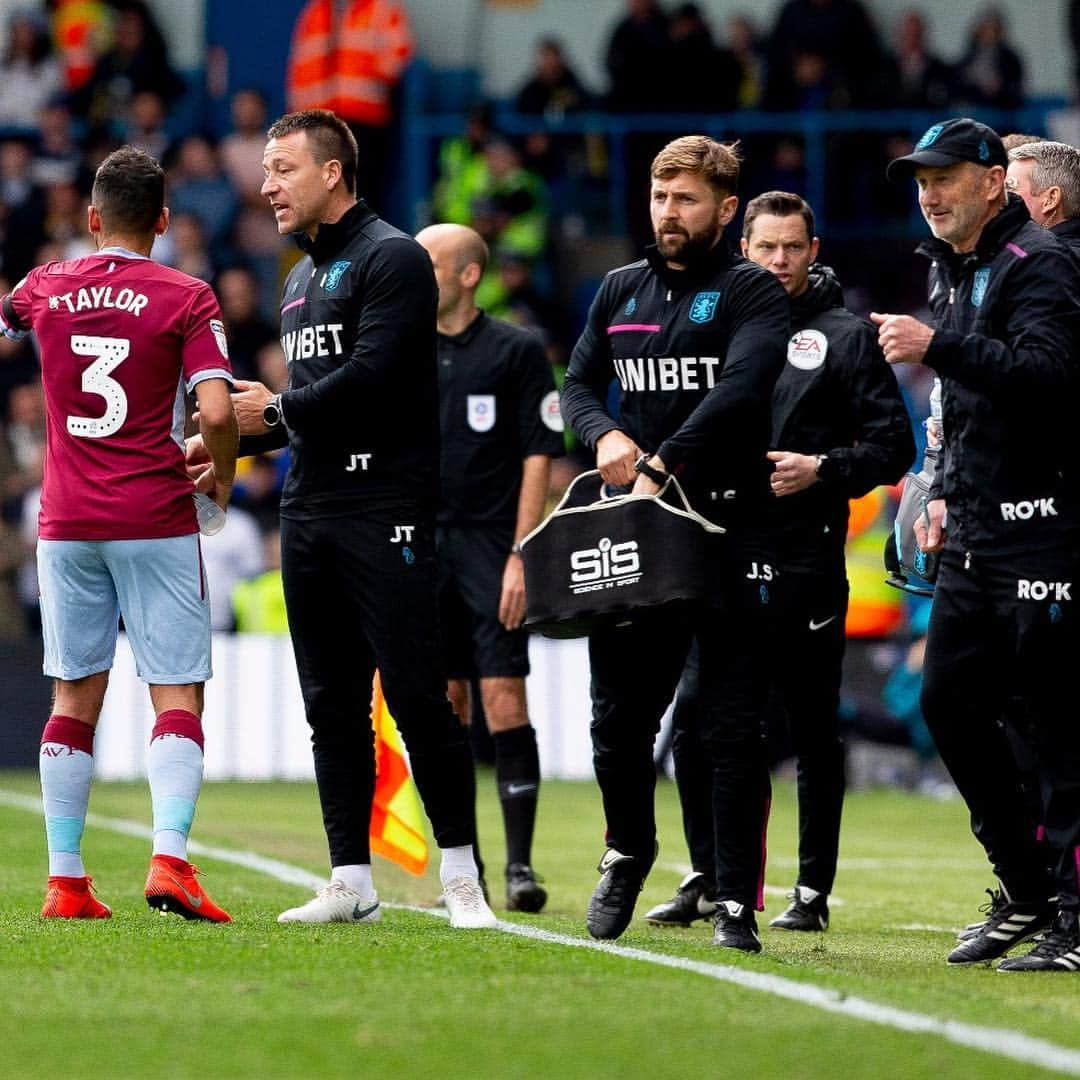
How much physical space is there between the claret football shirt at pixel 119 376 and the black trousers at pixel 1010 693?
221cm

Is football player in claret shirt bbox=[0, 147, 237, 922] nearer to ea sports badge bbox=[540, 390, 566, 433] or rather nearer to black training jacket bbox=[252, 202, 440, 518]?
black training jacket bbox=[252, 202, 440, 518]

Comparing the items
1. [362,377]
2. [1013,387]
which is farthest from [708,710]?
[362,377]

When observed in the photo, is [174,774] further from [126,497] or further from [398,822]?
[398,822]

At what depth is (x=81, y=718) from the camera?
6859mm

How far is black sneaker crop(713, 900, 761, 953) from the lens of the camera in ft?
20.9

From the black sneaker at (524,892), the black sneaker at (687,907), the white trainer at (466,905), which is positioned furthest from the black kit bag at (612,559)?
the black sneaker at (524,892)

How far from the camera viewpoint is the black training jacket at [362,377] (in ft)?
21.9

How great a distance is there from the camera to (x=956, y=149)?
6316 millimetres

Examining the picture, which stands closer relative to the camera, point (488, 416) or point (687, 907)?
point (687, 907)

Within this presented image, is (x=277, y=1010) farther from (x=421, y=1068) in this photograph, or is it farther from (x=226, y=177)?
(x=226, y=177)

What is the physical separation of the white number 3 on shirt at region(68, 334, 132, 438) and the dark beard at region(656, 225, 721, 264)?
62.2 inches

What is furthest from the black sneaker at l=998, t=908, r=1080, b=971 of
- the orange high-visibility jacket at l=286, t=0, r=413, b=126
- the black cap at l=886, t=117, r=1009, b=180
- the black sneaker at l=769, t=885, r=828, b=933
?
the orange high-visibility jacket at l=286, t=0, r=413, b=126

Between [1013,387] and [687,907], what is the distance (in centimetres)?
252

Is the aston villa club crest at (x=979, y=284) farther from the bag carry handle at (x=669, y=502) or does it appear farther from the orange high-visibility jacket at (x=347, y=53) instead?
the orange high-visibility jacket at (x=347, y=53)
